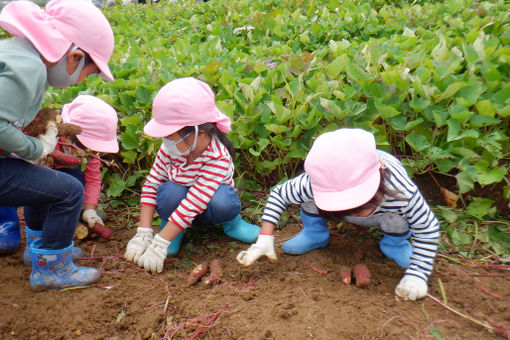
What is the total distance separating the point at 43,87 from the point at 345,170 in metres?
1.18

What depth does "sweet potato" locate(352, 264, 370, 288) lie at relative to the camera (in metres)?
1.92

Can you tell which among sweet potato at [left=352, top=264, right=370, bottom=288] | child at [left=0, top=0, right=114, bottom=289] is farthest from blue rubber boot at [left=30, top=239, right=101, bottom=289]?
sweet potato at [left=352, top=264, right=370, bottom=288]

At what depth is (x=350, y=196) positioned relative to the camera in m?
1.58

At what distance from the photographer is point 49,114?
182cm

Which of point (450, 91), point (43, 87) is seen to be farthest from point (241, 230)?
point (450, 91)

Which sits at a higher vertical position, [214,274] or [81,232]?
[214,274]

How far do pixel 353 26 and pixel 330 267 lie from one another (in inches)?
104

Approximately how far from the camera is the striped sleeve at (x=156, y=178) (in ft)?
7.63

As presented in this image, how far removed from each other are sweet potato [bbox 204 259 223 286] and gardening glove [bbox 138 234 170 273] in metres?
0.24

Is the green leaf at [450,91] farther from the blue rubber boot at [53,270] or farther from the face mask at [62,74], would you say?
the blue rubber boot at [53,270]

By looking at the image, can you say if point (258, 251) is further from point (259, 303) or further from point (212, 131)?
point (212, 131)

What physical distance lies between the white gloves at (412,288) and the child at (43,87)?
147cm

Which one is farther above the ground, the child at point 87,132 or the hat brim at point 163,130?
the hat brim at point 163,130

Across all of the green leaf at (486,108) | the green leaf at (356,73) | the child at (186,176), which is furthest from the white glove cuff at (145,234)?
the green leaf at (486,108)
